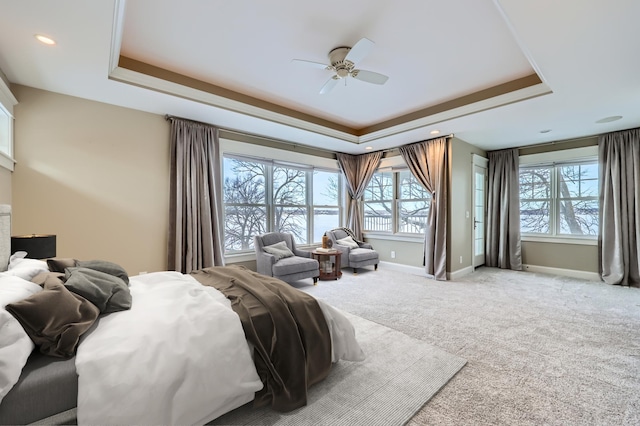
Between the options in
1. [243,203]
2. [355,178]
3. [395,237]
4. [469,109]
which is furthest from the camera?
[355,178]

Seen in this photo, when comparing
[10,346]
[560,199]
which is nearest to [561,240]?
[560,199]

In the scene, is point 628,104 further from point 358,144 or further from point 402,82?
point 358,144

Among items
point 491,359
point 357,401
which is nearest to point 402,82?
point 491,359

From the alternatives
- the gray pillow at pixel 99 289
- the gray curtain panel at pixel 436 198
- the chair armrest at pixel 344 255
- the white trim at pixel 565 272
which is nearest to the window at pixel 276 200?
the chair armrest at pixel 344 255

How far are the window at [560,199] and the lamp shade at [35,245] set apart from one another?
7.53m

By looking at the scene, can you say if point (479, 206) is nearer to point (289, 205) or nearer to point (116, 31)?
point (289, 205)

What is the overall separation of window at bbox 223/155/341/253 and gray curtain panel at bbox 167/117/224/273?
477mm

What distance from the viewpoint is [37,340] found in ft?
4.28

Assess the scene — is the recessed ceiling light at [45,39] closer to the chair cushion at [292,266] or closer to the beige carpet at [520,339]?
the chair cushion at [292,266]

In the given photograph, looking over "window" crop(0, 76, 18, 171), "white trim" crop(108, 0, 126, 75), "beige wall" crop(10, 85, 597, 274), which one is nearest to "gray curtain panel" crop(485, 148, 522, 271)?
"beige wall" crop(10, 85, 597, 274)

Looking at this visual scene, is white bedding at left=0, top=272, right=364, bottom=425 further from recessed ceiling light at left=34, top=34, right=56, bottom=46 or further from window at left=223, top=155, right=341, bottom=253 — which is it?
window at left=223, top=155, right=341, bottom=253

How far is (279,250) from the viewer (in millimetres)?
4656

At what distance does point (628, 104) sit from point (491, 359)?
3781 millimetres

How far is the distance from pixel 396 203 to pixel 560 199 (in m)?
3.13
